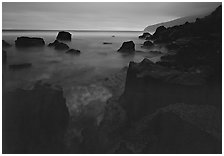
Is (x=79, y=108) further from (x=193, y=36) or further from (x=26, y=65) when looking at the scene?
(x=193, y=36)

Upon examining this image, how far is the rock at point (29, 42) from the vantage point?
271 centimetres

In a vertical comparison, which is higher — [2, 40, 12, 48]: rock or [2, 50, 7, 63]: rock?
[2, 40, 12, 48]: rock

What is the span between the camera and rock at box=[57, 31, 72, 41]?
2820mm

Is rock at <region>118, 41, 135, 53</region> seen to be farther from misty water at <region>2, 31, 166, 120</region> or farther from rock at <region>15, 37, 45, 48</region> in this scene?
rock at <region>15, 37, 45, 48</region>

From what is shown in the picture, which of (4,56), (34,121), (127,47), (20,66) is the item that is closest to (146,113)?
(127,47)

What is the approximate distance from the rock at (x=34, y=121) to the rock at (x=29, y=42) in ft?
1.42

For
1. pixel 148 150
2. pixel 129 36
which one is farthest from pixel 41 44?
pixel 148 150

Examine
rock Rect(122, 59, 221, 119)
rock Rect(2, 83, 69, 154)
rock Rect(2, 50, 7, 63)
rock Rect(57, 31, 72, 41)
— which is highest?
rock Rect(57, 31, 72, 41)

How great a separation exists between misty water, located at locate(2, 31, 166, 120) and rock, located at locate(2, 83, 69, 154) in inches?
3.1

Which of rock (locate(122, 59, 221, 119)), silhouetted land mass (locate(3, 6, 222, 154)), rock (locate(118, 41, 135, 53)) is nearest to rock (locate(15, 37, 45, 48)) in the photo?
silhouetted land mass (locate(3, 6, 222, 154))

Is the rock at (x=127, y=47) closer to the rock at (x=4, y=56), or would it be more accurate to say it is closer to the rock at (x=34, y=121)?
the rock at (x=34, y=121)

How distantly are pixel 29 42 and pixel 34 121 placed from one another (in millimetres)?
809

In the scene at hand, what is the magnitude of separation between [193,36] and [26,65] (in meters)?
1.77

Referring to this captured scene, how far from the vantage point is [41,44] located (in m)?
2.78
